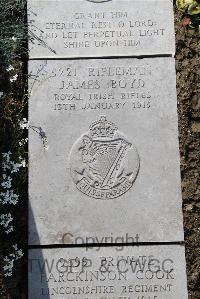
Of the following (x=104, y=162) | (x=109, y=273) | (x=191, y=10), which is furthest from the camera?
(x=191, y=10)

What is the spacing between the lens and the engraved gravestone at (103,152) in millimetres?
3854

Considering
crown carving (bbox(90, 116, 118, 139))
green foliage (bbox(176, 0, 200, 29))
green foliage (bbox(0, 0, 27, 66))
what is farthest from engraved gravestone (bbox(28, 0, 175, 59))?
crown carving (bbox(90, 116, 118, 139))

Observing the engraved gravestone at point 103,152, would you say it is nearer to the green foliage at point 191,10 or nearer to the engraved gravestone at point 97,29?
the engraved gravestone at point 97,29

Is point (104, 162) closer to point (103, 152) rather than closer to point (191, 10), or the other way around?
point (103, 152)

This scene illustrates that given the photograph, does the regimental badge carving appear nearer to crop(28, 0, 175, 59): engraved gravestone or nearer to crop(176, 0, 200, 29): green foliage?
crop(28, 0, 175, 59): engraved gravestone

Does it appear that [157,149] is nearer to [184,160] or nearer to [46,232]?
[184,160]

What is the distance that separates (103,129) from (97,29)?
2.59 ft

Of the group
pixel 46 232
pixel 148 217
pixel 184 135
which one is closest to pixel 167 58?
pixel 184 135

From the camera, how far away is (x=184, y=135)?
422 centimetres

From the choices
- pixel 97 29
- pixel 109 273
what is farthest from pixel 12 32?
pixel 109 273

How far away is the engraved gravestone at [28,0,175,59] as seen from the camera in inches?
162

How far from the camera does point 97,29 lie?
13.6 feet

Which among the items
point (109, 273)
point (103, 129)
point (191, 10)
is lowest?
point (109, 273)

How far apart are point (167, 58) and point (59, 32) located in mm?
848
